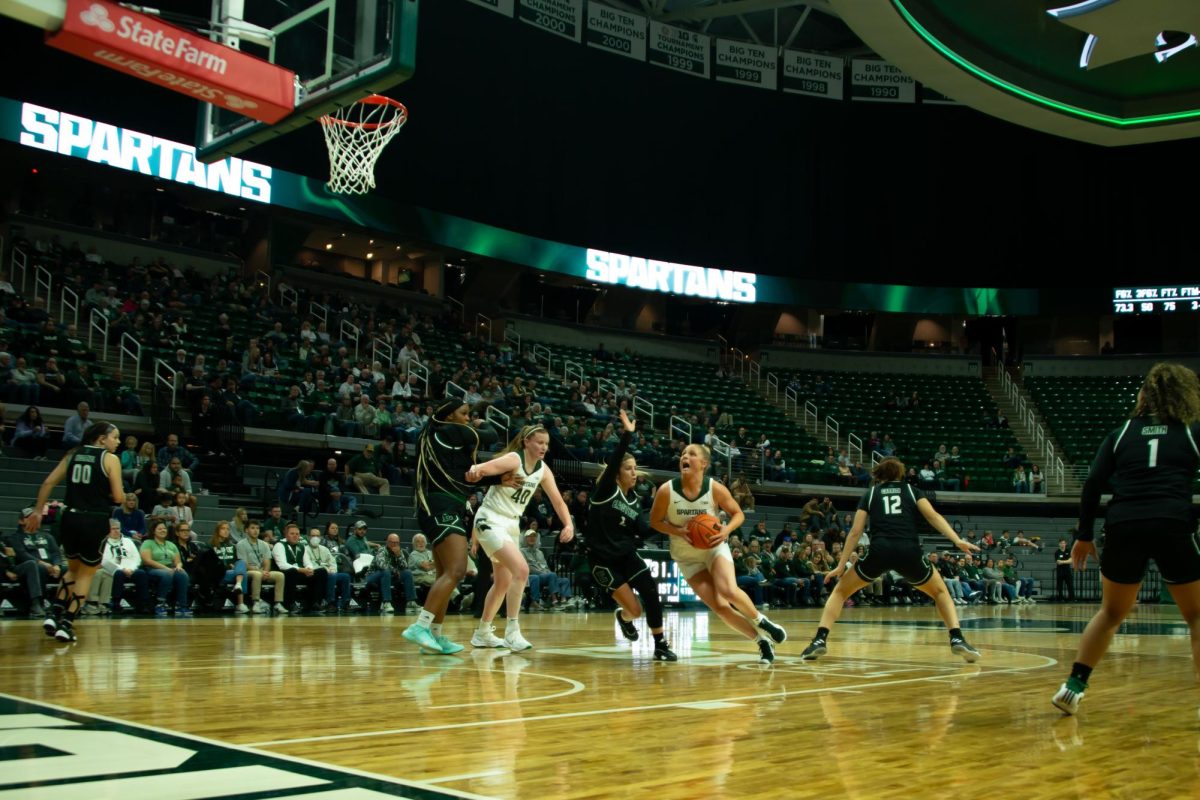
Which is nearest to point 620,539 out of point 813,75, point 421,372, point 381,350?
point 421,372

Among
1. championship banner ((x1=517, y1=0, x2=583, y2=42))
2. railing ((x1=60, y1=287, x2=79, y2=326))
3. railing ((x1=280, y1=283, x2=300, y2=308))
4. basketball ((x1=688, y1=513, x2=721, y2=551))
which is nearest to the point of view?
basketball ((x1=688, y1=513, x2=721, y2=551))

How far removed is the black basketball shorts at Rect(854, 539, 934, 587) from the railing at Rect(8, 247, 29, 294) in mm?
19808

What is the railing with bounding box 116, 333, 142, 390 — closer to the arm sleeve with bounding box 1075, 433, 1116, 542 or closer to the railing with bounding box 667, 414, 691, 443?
the railing with bounding box 667, 414, 691, 443

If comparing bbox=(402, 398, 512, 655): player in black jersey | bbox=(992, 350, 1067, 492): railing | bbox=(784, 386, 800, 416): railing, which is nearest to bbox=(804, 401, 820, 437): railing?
bbox=(784, 386, 800, 416): railing

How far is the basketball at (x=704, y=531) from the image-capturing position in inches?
346

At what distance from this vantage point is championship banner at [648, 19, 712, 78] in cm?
3697

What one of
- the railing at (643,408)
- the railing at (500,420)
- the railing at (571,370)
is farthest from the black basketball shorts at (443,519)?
the railing at (571,370)

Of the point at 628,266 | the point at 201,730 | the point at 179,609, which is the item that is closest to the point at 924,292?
the point at 628,266

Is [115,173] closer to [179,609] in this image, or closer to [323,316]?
[323,316]

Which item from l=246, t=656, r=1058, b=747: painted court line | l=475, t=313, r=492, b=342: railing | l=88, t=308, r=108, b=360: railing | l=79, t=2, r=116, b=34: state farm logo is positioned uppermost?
l=475, t=313, r=492, b=342: railing

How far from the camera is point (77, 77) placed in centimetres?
2470

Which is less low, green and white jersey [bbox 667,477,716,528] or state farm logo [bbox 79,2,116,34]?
state farm logo [bbox 79,2,116,34]

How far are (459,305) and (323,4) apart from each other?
22.2 metres

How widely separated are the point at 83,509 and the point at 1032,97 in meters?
15.1
